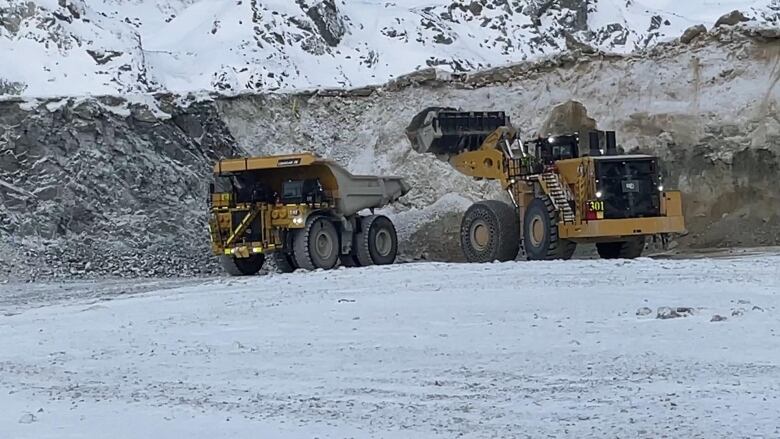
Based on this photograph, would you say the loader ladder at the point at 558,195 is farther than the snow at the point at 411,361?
Yes

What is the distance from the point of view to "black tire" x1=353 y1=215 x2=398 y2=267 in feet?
64.4

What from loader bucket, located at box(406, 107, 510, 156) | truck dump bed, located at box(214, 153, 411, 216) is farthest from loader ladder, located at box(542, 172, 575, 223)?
truck dump bed, located at box(214, 153, 411, 216)

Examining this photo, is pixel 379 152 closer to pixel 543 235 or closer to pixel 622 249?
pixel 622 249

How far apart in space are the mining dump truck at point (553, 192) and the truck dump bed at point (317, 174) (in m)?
1.48

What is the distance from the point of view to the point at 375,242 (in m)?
19.8

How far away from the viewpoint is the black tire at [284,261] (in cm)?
1914

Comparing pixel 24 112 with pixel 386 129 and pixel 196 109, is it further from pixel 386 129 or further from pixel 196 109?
pixel 386 129

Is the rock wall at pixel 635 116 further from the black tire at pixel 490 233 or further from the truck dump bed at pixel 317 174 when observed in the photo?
the black tire at pixel 490 233

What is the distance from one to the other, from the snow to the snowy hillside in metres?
25.1

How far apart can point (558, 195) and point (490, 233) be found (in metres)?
1.53

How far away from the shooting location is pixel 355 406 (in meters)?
7.09

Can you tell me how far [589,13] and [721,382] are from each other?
5384 cm

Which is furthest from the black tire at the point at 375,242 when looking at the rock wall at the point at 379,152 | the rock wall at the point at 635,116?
the rock wall at the point at 635,116

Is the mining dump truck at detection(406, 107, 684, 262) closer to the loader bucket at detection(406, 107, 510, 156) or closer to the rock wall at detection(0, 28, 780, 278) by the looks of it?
the loader bucket at detection(406, 107, 510, 156)
